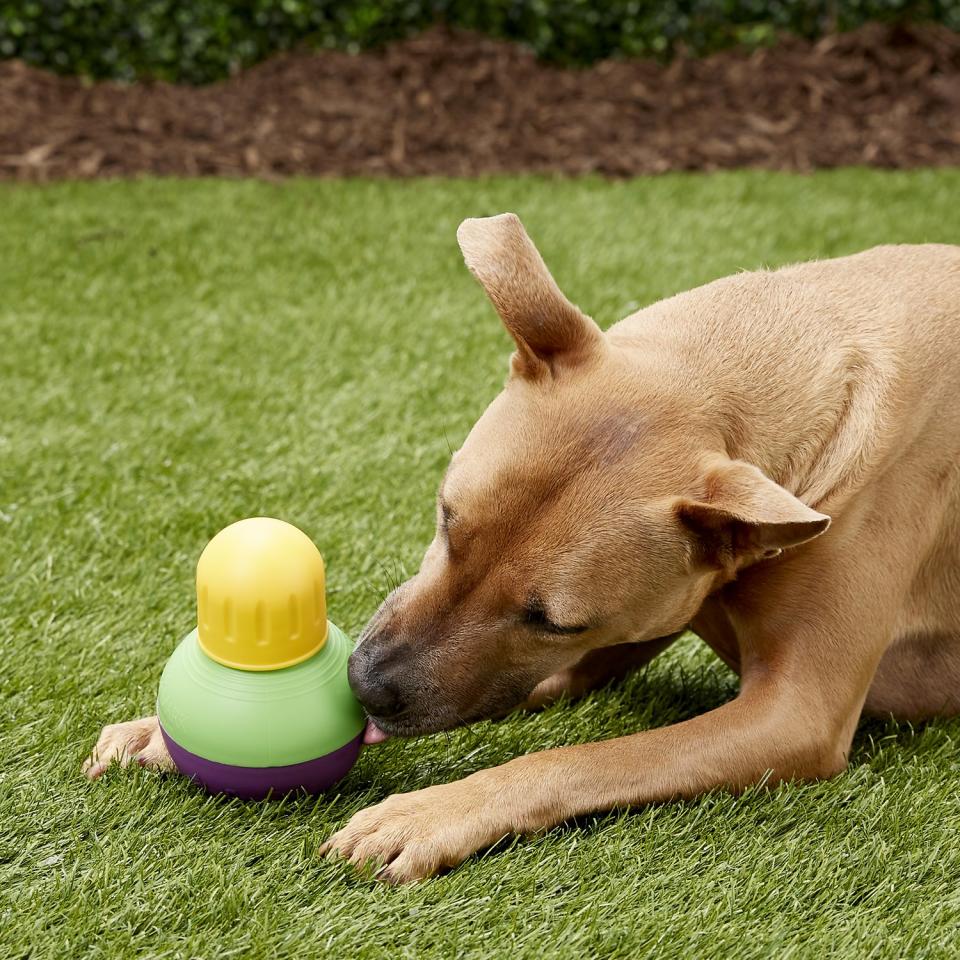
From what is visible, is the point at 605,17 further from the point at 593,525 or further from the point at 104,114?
the point at 593,525

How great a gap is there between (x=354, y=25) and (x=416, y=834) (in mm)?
8701

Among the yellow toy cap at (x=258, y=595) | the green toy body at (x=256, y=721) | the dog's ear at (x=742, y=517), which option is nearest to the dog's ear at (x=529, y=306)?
the dog's ear at (x=742, y=517)

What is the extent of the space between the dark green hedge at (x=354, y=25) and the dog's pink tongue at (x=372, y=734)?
27.5 ft

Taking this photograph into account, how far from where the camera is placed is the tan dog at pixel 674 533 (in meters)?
2.80

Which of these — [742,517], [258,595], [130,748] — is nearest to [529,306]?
[742,517]

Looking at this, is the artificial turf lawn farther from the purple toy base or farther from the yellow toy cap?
the yellow toy cap

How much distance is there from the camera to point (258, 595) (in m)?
2.73

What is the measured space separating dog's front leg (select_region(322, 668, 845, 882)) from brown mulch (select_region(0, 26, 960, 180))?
6.60 meters

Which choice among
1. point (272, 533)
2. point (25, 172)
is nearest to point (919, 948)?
point (272, 533)

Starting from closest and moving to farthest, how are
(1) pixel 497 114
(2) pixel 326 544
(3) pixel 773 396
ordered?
(3) pixel 773 396
(2) pixel 326 544
(1) pixel 497 114

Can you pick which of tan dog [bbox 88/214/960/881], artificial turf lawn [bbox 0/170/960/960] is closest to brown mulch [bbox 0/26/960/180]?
artificial turf lawn [bbox 0/170/960/960]

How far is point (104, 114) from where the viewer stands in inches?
376

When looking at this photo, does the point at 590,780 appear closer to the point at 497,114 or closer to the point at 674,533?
the point at 674,533

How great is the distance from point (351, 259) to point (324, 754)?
4703 mm
